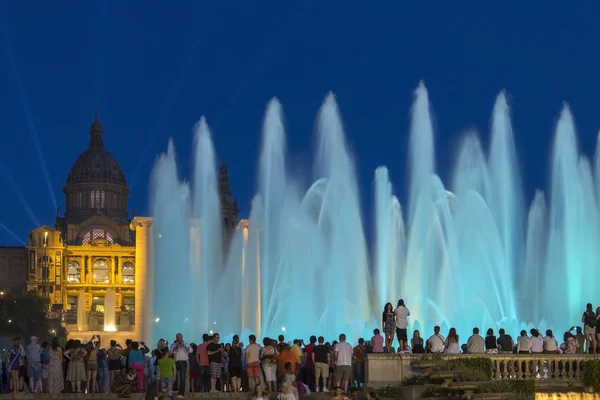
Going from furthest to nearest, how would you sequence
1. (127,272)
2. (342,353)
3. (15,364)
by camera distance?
(127,272) < (15,364) < (342,353)

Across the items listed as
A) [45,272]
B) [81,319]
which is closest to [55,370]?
[81,319]

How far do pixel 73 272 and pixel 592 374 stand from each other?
398ft

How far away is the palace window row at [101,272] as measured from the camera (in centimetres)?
14075

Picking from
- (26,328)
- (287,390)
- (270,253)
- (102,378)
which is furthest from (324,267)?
(26,328)

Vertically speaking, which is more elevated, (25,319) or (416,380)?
(25,319)

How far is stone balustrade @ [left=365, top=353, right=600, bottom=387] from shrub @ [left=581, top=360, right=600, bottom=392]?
0.49 ft

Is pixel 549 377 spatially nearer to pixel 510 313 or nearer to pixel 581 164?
pixel 510 313

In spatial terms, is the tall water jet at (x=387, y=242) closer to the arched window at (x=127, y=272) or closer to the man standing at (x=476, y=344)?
the man standing at (x=476, y=344)

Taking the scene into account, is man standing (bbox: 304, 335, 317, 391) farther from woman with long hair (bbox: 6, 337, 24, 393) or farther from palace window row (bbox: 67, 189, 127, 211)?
palace window row (bbox: 67, 189, 127, 211)

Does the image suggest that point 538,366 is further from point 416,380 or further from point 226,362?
point 226,362

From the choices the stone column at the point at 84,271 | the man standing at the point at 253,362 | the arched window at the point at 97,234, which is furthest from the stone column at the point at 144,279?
the arched window at the point at 97,234

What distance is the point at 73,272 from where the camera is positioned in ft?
463

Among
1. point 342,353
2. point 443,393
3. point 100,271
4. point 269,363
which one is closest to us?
point 443,393

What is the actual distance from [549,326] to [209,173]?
20.2 meters
